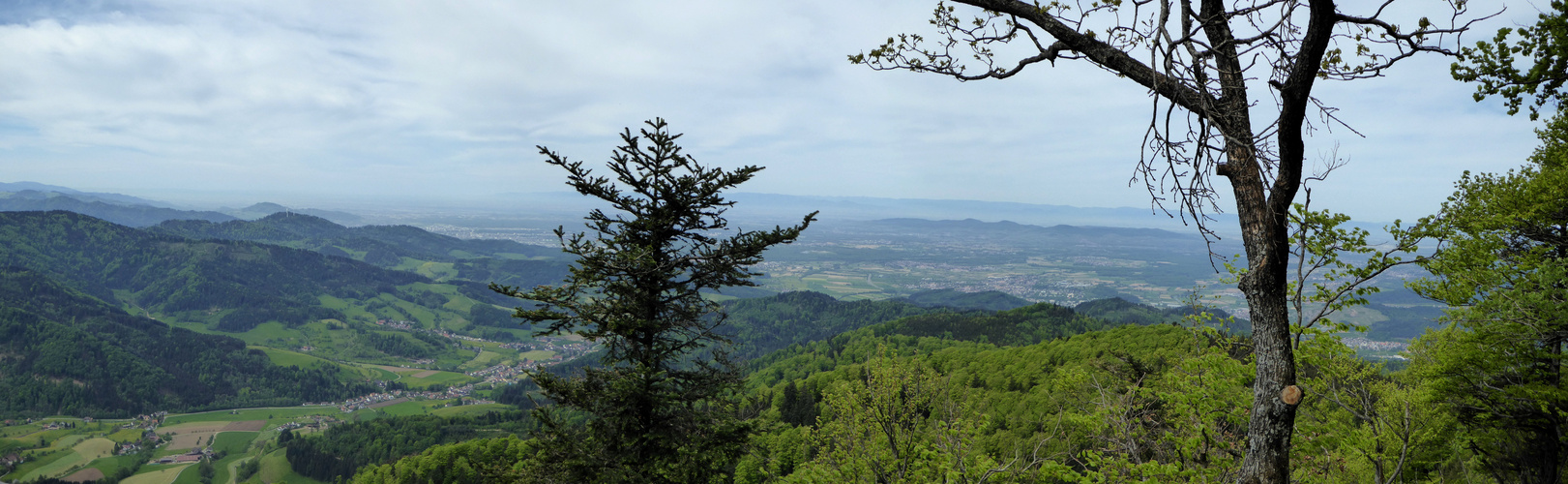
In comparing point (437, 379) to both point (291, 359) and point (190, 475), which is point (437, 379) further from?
point (190, 475)

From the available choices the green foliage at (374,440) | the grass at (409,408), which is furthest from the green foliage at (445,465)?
the grass at (409,408)

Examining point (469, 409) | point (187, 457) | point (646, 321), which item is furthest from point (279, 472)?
point (646, 321)

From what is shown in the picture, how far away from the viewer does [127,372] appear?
149000mm

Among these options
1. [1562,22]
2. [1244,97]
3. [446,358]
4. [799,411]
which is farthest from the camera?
[446,358]

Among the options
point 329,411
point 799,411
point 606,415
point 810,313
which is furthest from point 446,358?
point 606,415

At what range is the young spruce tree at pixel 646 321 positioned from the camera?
388 inches

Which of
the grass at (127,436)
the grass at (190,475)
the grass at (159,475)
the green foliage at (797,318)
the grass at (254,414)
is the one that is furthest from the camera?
the green foliage at (797,318)

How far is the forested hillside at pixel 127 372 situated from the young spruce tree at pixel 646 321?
558 feet

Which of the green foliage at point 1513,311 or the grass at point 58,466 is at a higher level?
the green foliage at point 1513,311

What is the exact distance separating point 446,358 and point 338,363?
1005 inches

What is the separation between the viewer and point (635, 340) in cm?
1058

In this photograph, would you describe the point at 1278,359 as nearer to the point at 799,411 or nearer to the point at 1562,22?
the point at 1562,22

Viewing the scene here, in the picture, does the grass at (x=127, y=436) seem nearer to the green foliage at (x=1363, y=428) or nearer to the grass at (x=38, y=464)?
the grass at (x=38, y=464)

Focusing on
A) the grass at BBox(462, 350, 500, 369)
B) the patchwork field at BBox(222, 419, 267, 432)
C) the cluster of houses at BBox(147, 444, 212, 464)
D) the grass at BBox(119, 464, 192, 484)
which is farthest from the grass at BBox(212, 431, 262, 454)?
the grass at BBox(462, 350, 500, 369)
